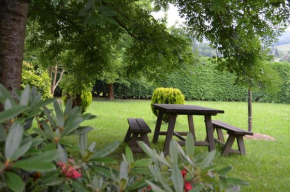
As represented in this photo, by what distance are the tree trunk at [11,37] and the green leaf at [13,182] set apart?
168 centimetres

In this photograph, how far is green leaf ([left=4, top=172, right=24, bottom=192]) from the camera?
47 centimetres

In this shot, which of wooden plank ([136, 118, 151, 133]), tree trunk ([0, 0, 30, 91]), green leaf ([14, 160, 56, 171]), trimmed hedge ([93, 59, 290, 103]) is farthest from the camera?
trimmed hedge ([93, 59, 290, 103])

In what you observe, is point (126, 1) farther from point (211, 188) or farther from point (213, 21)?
point (211, 188)

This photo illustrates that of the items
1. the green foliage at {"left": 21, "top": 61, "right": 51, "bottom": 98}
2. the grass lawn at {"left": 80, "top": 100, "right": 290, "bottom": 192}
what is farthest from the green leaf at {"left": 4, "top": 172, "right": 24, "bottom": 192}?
the green foliage at {"left": 21, "top": 61, "right": 51, "bottom": 98}

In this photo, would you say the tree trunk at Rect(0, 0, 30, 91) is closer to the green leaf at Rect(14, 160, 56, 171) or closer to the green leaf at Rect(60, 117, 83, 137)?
the green leaf at Rect(60, 117, 83, 137)

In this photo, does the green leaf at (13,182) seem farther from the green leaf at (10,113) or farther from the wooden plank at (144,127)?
the wooden plank at (144,127)

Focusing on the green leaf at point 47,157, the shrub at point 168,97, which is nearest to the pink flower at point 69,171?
the green leaf at point 47,157

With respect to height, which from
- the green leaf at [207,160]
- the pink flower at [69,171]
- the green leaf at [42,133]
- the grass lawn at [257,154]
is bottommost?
the grass lawn at [257,154]

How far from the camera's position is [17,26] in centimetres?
196

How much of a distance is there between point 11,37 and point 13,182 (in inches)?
67.2

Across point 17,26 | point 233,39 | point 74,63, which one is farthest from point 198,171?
point 74,63

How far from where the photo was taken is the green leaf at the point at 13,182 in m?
0.47

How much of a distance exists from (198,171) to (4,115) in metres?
0.39

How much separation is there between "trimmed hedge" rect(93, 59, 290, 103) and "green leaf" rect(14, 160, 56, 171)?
17.0 metres
